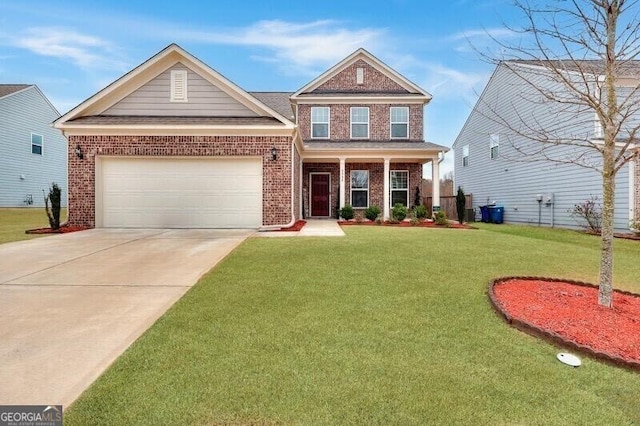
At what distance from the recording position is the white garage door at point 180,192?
11.8m

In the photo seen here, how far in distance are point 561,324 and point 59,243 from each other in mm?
9805

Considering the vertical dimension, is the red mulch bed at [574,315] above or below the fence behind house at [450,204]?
below

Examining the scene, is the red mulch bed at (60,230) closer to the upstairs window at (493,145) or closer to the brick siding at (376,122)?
the brick siding at (376,122)

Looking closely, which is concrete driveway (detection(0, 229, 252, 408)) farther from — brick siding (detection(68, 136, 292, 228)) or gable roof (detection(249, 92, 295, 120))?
gable roof (detection(249, 92, 295, 120))

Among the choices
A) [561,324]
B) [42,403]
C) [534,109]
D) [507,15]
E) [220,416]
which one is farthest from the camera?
[534,109]

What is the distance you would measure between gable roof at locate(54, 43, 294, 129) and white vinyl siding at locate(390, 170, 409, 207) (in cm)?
742

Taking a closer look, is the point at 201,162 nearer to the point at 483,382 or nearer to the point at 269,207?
the point at 269,207

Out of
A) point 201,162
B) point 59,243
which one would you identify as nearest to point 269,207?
point 201,162

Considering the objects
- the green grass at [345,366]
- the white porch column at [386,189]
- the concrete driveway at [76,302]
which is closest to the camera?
the green grass at [345,366]

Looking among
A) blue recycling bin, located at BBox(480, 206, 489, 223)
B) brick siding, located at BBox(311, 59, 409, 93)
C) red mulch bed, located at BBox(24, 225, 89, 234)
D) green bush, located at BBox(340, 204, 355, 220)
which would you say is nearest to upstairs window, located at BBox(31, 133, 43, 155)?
red mulch bed, located at BBox(24, 225, 89, 234)

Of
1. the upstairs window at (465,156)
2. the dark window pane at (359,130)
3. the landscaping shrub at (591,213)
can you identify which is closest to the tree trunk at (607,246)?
the landscaping shrub at (591,213)

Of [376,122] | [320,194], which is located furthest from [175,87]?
[376,122]

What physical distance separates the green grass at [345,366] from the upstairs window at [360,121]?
13.5m

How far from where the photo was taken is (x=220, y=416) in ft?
6.86
